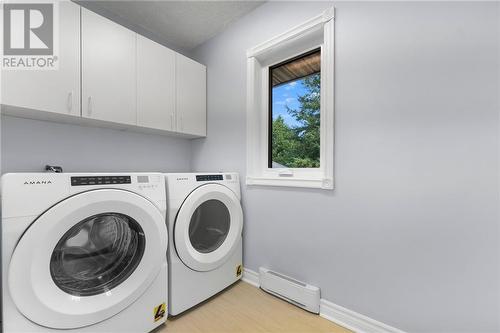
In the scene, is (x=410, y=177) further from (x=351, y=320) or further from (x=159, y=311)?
(x=159, y=311)

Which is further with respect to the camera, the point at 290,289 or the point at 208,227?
the point at 208,227

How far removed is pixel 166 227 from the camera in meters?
1.29

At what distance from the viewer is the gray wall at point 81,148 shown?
1.42 m

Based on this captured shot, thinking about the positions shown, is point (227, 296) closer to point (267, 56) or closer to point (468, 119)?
point (468, 119)

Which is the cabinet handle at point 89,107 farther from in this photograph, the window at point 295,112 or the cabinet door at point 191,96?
the window at point 295,112

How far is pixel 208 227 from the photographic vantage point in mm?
1703

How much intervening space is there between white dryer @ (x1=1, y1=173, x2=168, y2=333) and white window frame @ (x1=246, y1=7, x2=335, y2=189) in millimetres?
818

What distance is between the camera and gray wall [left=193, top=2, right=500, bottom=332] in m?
0.95

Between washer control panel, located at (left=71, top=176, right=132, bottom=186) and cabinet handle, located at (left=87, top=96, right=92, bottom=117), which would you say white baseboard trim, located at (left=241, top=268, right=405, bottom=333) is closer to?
A: washer control panel, located at (left=71, top=176, right=132, bottom=186)

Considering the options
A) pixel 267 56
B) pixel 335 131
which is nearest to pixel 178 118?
pixel 267 56

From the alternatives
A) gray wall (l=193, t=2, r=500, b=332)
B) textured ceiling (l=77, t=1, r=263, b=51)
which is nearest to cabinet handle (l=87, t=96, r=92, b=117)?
textured ceiling (l=77, t=1, r=263, b=51)

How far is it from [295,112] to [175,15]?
4.18 ft

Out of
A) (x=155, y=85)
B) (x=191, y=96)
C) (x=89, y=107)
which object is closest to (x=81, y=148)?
(x=89, y=107)

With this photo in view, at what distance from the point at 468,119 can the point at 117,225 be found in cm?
178
